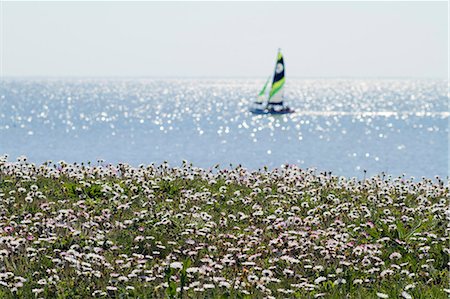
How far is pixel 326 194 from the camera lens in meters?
14.4

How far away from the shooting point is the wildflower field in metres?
8.72

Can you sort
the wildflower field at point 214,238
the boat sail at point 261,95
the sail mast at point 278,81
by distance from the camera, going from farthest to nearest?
the boat sail at point 261,95 < the sail mast at point 278,81 < the wildflower field at point 214,238

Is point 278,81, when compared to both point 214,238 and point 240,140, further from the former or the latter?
point 214,238

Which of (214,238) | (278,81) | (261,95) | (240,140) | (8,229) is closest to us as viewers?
(8,229)

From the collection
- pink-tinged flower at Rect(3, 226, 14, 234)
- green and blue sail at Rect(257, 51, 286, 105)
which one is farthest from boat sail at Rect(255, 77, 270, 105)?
pink-tinged flower at Rect(3, 226, 14, 234)

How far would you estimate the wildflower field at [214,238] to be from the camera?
8719mm

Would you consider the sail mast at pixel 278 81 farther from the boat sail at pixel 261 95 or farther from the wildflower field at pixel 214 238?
the wildflower field at pixel 214 238

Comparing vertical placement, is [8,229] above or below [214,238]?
above

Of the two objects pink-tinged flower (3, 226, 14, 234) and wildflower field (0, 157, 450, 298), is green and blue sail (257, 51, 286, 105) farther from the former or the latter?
pink-tinged flower (3, 226, 14, 234)

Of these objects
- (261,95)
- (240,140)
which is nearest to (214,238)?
(240,140)

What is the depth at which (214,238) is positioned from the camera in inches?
424

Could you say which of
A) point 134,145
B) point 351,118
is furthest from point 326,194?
point 351,118

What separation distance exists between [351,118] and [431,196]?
12711cm

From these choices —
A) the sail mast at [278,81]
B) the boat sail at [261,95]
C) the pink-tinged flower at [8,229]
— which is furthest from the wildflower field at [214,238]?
the boat sail at [261,95]
